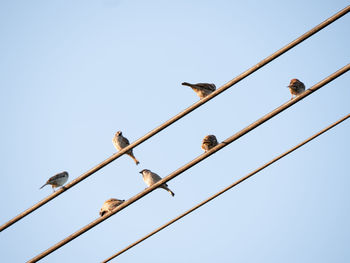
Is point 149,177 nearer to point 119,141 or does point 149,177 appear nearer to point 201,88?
point 119,141

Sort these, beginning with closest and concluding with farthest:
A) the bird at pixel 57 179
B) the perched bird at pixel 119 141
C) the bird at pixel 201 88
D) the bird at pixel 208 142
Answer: the bird at pixel 208 142, the bird at pixel 57 179, the bird at pixel 201 88, the perched bird at pixel 119 141

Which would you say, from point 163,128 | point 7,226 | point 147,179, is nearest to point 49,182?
point 147,179

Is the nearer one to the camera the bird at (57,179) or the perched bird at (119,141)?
the bird at (57,179)

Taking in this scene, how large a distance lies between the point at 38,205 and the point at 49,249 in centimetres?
60

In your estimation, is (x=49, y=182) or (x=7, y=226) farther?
(x=49, y=182)

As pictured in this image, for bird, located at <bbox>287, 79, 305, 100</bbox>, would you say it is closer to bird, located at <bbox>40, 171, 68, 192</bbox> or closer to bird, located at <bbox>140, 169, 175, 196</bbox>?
bird, located at <bbox>140, 169, 175, 196</bbox>

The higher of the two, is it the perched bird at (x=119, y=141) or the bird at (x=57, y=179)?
the perched bird at (x=119, y=141)

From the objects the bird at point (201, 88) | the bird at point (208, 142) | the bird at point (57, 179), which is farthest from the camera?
the bird at point (201, 88)

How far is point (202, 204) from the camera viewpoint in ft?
21.5

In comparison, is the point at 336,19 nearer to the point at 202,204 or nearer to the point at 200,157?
the point at 200,157

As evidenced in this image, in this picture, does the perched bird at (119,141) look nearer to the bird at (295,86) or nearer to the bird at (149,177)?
the bird at (149,177)

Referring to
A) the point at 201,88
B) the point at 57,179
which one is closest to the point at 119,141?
the point at 57,179

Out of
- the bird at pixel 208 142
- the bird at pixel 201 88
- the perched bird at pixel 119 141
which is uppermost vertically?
the perched bird at pixel 119 141

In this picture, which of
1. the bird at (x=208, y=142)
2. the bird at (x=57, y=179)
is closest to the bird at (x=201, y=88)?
the bird at (x=208, y=142)
